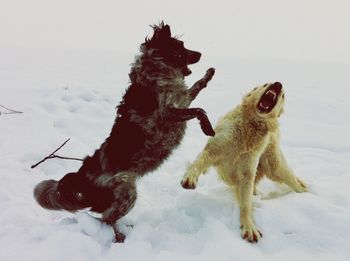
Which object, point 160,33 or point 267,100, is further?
point 267,100

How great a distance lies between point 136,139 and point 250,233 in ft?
4.35

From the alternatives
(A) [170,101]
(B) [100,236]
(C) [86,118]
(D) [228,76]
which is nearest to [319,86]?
(D) [228,76]

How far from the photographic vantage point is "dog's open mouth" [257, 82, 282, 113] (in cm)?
445

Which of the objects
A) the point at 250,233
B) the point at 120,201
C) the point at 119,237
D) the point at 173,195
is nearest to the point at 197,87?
the point at 173,195

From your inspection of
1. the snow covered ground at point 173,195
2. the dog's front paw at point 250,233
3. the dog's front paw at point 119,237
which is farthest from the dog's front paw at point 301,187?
the dog's front paw at point 119,237

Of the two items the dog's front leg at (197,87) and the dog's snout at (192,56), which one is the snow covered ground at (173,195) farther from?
the dog's snout at (192,56)

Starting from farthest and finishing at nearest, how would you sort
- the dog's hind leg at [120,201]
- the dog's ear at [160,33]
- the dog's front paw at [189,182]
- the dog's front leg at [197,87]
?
the dog's front leg at [197,87] → the dog's front paw at [189,182] → the dog's ear at [160,33] → the dog's hind leg at [120,201]

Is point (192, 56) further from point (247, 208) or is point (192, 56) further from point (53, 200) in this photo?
point (53, 200)

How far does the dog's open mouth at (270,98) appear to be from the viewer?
14.6 feet

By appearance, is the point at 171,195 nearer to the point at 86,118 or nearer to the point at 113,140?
the point at 113,140

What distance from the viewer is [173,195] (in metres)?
4.86

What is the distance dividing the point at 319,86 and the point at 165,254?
374 inches

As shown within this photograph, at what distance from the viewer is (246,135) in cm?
446

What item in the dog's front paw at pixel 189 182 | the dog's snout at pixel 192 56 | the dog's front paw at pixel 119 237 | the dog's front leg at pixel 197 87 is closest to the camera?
the dog's front paw at pixel 119 237
